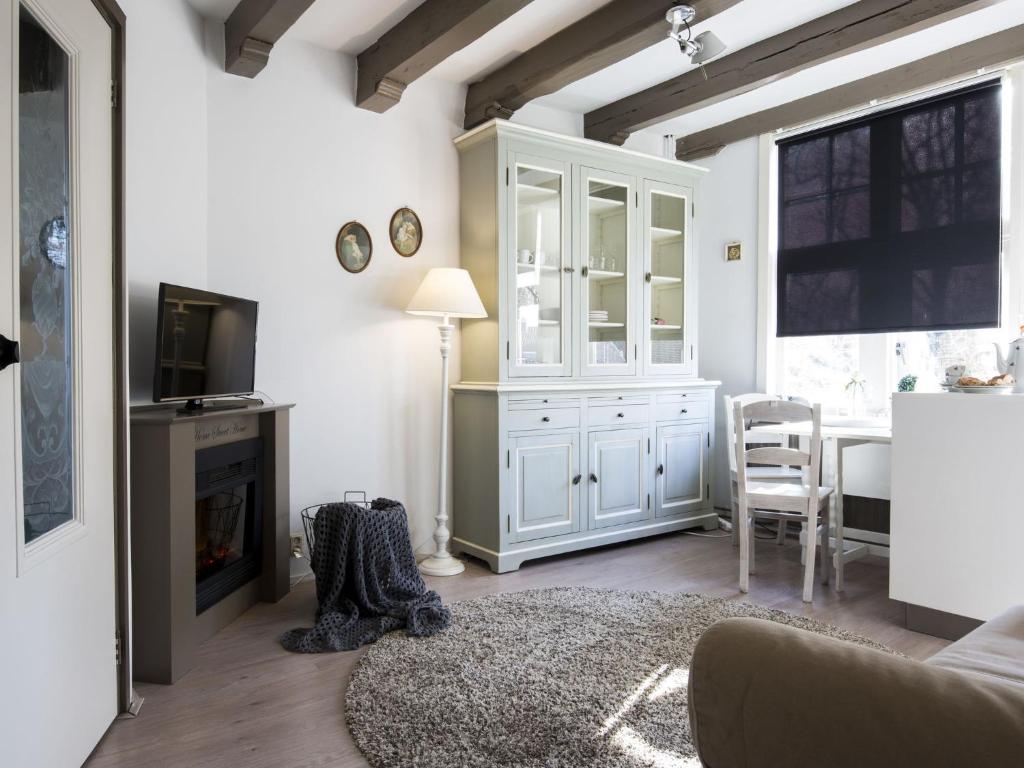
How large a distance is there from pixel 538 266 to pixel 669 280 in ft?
3.30

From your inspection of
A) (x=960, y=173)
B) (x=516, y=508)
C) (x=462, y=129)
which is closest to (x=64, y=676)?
(x=516, y=508)

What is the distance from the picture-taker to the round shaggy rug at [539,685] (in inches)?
70.9

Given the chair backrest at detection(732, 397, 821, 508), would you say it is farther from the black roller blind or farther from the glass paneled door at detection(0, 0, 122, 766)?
the glass paneled door at detection(0, 0, 122, 766)

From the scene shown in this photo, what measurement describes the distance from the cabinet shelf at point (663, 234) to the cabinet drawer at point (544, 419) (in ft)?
4.15

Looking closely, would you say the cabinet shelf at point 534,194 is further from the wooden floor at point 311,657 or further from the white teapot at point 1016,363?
the white teapot at point 1016,363

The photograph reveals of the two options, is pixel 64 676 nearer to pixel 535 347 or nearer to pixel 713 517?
pixel 535 347

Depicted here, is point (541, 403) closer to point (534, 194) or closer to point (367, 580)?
point (534, 194)

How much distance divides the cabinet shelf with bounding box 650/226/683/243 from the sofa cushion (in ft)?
9.89

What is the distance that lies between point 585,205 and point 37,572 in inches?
122

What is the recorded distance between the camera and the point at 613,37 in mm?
3025

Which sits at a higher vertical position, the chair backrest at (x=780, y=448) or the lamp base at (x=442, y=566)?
the chair backrest at (x=780, y=448)

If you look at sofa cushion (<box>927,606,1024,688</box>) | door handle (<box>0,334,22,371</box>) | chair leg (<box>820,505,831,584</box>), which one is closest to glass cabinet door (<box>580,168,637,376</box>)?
chair leg (<box>820,505,831,584</box>)

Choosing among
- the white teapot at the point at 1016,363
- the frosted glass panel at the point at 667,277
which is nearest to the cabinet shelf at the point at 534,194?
the frosted glass panel at the point at 667,277

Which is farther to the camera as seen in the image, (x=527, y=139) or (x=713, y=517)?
(x=713, y=517)
